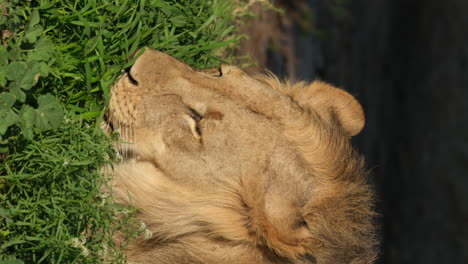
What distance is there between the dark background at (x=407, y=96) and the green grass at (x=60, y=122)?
3905mm

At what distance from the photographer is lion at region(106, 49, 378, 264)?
3246 mm

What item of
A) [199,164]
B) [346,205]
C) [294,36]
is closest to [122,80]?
[199,164]

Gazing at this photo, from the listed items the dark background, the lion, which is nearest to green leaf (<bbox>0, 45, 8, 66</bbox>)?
the lion

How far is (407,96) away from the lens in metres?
8.95

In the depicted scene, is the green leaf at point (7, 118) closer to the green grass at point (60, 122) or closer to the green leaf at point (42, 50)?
the green grass at point (60, 122)

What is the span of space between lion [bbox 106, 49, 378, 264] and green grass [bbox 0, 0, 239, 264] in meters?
0.12

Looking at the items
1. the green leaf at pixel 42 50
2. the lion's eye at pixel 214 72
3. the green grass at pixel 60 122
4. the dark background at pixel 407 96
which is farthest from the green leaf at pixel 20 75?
the dark background at pixel 407 96

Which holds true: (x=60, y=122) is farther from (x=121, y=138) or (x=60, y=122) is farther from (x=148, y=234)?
(x=148, y=234)

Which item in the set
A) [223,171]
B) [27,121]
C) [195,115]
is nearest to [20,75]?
[27,121]

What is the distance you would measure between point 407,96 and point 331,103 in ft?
17.6

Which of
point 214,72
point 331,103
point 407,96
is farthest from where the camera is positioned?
point 407,96

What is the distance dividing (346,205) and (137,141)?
93cm

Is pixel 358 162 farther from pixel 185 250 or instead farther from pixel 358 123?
pixel 185 250

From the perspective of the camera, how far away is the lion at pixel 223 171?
3246 millimetres
